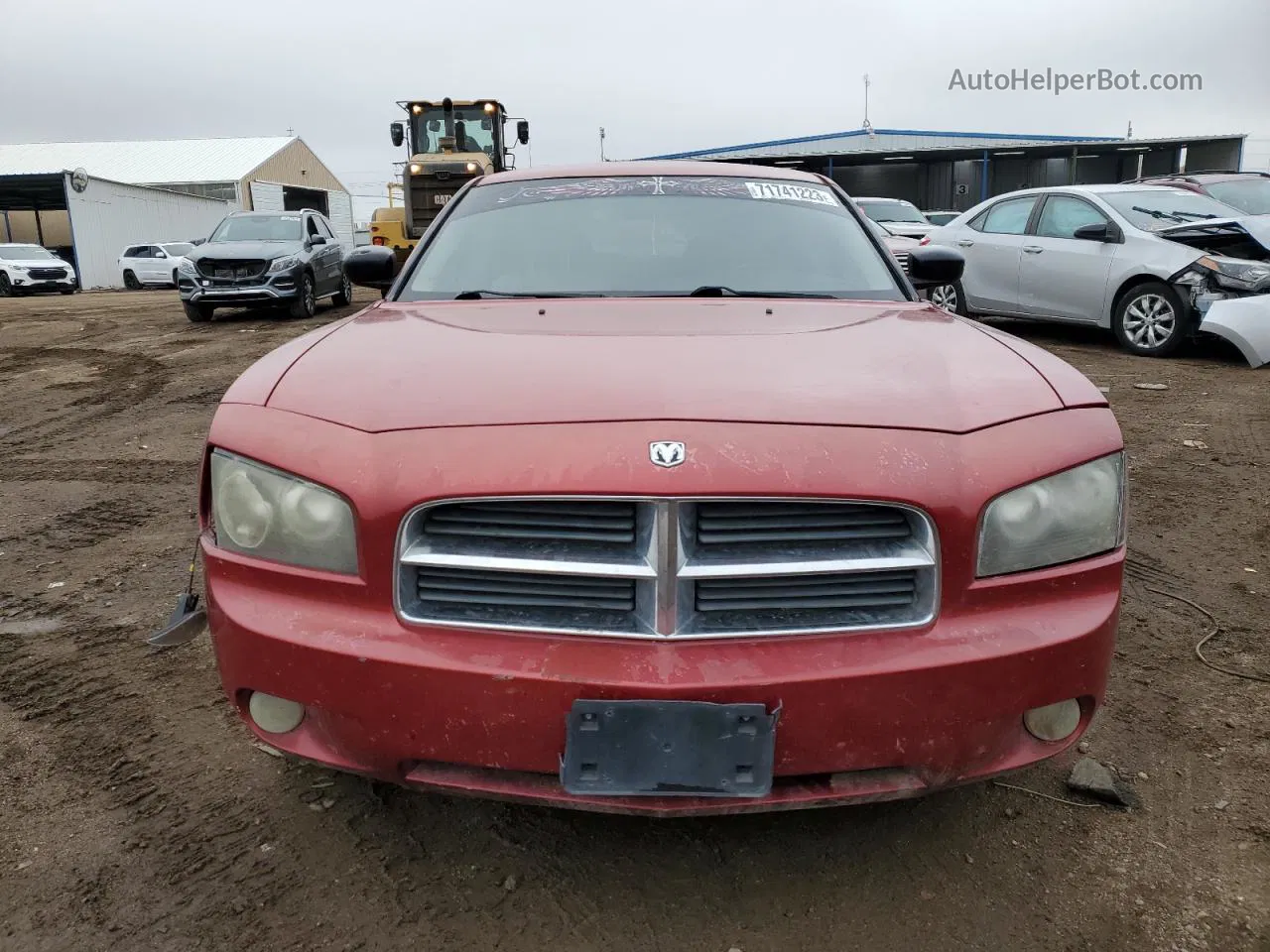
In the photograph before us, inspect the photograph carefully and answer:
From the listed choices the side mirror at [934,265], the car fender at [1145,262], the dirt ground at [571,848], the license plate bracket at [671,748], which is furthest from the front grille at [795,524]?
the car fender at [1145,262]

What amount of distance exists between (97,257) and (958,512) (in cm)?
3885

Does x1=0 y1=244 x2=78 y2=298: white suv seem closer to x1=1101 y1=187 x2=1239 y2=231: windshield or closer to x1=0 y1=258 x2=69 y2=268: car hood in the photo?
x1=0 y1=258 x2=69 y2=268: car hood

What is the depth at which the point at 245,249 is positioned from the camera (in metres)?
13.7

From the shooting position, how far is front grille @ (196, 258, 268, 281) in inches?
533

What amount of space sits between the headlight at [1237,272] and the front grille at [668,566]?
7626 mm

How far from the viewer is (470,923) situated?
1842 mm

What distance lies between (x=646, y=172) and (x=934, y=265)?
108cm

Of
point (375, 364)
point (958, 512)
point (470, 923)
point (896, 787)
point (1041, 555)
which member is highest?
point (375, 364)

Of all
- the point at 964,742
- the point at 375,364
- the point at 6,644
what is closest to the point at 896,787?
the point at 964,742

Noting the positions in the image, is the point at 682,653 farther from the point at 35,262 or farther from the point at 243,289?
the point at 35,262

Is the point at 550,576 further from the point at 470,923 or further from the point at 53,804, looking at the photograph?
the point at 53,804

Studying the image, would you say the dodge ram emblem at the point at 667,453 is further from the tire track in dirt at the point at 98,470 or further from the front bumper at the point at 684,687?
the tire track in dirt at the point at 98,470

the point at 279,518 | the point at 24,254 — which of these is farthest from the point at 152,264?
the point at 279,518

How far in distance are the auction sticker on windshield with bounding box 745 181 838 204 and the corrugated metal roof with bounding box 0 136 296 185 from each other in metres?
46.7
